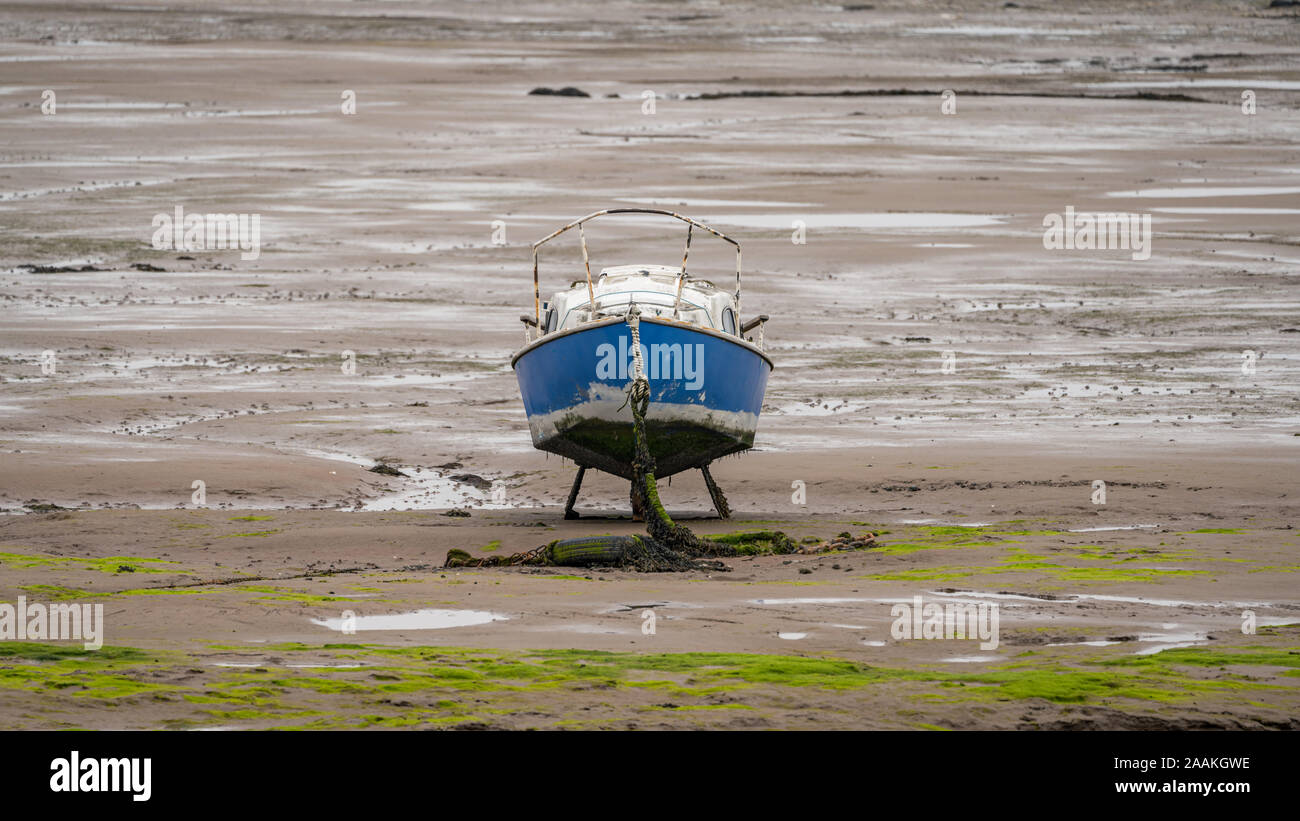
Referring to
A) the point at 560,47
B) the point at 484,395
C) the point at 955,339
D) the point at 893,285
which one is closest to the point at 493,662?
the point at 484,395

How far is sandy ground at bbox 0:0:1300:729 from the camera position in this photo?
27.0ft

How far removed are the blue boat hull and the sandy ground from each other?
68 centimetres

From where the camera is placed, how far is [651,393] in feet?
45.7

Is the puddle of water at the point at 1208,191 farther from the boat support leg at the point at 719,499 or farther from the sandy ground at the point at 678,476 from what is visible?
the boat support leg at the point at 719,499

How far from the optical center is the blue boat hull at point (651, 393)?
543 inches

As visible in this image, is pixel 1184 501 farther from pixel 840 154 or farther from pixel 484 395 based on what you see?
pixel 840 154

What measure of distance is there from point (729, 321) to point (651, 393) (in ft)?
5.52

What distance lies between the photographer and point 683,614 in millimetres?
9867

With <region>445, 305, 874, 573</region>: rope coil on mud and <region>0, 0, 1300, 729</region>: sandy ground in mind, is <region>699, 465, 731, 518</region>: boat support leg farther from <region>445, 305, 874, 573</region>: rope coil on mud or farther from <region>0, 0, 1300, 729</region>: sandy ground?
<region>445, 305, 874, 573</region>: rope coil on mud

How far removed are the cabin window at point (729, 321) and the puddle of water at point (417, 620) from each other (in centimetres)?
589

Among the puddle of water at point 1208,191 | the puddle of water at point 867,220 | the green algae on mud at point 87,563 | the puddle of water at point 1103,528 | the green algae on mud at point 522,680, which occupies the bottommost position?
the green algae on mud at point 522,680

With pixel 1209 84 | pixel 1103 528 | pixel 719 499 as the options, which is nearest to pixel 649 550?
pixel 719 499

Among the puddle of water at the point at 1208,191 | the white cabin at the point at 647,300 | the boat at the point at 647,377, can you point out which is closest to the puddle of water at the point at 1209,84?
the puddle of water at the point at 1208,191

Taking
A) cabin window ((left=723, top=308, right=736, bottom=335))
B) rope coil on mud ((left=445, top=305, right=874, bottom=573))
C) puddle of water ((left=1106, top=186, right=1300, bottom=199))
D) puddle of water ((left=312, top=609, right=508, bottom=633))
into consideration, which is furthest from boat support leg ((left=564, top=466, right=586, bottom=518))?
puddle of water ((left=1106, top=186, right=1300, bottom=199))
